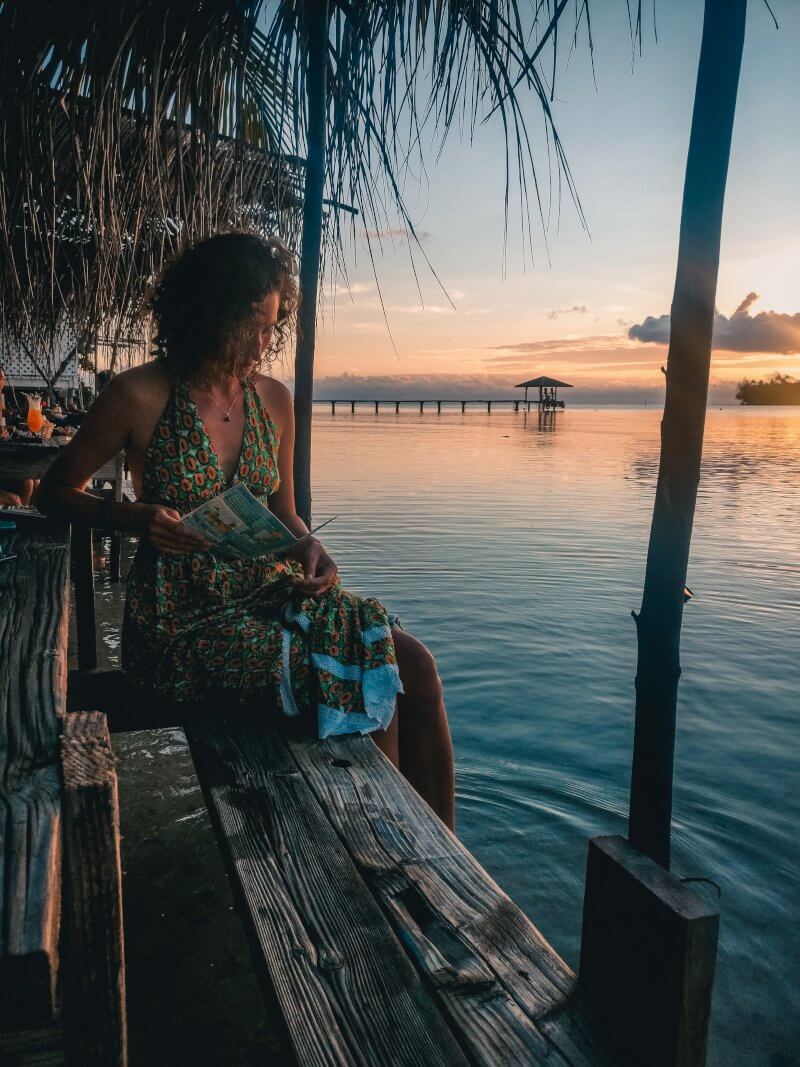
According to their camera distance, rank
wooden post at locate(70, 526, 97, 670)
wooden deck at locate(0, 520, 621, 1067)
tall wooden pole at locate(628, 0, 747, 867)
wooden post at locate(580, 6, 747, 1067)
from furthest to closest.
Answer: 1. wooden post at locate(70, 526, 97, 670)
2. tall wooden pole at locate(628, 0, 747, 867)
3. wooden post at locate(580, 6, 747, 1067)
4. wooden deck at locate(0, 520, 621, 1067)

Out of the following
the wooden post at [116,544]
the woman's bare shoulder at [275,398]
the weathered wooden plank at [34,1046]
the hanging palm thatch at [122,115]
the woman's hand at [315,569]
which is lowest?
the wooden post at [116,544]

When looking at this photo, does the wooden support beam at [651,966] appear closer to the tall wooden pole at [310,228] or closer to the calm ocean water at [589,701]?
the calm ocean water at [589,701]

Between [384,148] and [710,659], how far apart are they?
4653 millimetres

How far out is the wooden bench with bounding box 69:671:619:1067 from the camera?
46.5 inches

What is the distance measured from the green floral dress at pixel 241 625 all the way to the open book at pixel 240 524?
17cm

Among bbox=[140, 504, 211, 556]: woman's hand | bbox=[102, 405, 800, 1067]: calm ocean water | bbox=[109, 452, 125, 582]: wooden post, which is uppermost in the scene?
bbox=[140, 504, 211, 556]: woman's hand

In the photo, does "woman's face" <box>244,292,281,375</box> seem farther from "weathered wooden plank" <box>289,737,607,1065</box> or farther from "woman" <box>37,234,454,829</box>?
"weathered wooden plank" <box>289,737,607,1065</box>

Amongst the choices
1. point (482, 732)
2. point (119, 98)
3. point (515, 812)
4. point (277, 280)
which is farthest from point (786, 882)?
point (119, 98)

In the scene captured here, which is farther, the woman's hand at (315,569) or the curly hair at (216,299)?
the curly hair at (216,299)

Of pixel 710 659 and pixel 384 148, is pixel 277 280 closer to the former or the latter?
pixel 384 148

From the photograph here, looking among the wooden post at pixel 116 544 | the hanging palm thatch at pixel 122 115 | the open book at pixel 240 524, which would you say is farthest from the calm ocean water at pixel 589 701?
the hanging palm thatch at pixel 122 115

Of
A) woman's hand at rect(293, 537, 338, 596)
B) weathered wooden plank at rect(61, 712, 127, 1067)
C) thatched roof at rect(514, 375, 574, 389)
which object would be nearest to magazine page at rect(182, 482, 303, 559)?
woman's hand at rect(293, 537, 338, 596)

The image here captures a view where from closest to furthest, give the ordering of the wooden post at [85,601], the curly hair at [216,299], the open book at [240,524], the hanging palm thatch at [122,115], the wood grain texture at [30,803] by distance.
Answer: the wood grain texture at [30,803] → the open book at [240,524] → the curly hair at [216,299] → the hanging palm thatch at [122,115] → the wooden post at [85,601]

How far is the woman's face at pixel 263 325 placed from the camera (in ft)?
8.22
